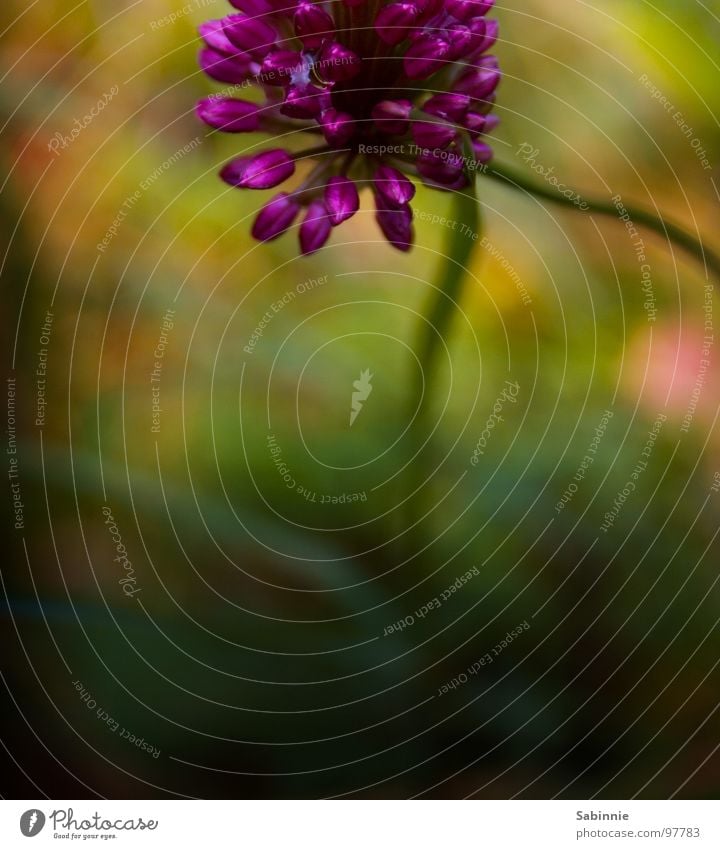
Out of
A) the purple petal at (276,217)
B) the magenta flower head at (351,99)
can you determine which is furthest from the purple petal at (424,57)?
the purple petal at (276,217)

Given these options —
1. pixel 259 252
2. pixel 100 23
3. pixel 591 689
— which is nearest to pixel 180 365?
pixel 259 252

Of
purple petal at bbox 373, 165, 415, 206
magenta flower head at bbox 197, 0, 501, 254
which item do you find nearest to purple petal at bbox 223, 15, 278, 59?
magenta flower head at bbox 197, 0, 501, 254

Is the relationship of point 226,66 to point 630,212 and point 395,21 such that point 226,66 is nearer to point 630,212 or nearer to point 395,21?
point 395,21

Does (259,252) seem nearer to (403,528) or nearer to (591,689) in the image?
(403,528)

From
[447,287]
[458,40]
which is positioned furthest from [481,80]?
[447,287]

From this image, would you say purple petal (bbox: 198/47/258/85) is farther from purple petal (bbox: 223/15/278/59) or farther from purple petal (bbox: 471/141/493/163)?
purple petal (bbox: 471/141/493/163)

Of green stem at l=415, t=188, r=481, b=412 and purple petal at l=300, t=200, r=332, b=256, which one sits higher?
purple petal at l=300, t=200, r=332, b=256

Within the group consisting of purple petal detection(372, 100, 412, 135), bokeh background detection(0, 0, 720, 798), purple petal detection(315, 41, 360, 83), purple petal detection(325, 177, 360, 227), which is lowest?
bokeh background detection(0, 0, 720, 798)
